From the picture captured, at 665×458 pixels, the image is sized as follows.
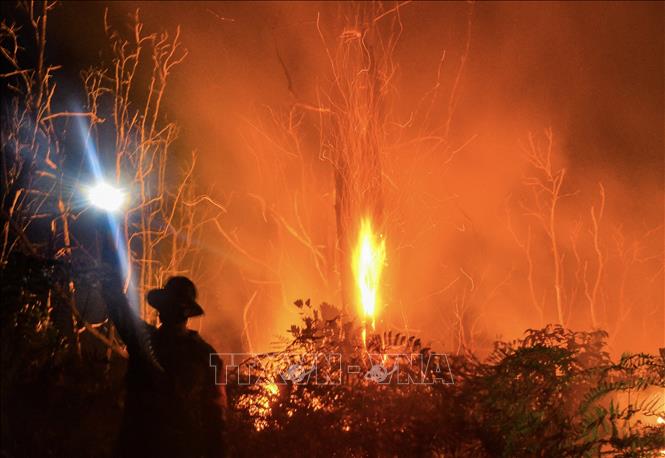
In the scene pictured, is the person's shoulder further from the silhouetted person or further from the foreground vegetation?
the foreground vegetation

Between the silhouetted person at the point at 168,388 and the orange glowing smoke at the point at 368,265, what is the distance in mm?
7560

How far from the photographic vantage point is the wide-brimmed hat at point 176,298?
12.5 ft

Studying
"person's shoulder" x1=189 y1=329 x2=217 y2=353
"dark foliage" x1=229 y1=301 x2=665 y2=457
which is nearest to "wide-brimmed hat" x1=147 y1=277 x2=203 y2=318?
"person's shoulder" x1=189 y1=329 x2=217 y2=353

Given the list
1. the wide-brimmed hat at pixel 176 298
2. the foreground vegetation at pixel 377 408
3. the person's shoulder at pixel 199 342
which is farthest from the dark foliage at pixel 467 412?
the wide-brimmed hat at pixel 176 298

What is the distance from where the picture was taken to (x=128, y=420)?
3.60 meters

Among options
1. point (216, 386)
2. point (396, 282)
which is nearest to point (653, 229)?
point (396, 282)

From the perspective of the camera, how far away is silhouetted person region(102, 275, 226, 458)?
3.58m

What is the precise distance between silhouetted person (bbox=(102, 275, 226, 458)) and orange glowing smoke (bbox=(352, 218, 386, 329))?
7.56 meters

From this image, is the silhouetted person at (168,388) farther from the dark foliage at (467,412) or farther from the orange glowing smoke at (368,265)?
the orange glowing smoke at (368,265)

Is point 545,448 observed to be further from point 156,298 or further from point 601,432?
point 156,298

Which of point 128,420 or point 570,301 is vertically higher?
point 570,301

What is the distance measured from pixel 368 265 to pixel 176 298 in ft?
25.2

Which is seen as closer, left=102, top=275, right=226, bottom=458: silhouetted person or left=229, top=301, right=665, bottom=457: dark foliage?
left=102, top=275, right=226, bottom=458: silhouetted person

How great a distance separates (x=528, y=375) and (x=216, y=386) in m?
2.52
